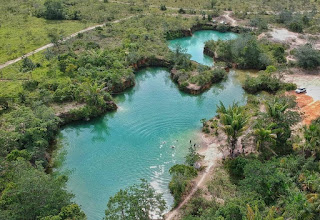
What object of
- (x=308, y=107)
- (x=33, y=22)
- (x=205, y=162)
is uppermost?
(x=33, y=22)

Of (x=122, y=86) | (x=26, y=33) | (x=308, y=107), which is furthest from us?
(x=26, y=33)

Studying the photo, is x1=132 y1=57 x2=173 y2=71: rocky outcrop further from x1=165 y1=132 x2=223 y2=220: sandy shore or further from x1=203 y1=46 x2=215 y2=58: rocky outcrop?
x1=165 y1=132 x2=223 y2=220: sandy shore

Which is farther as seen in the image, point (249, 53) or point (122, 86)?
point (249, 53)

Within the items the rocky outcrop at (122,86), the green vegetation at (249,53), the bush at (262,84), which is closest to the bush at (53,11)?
the rocky outcrop at (122,86)

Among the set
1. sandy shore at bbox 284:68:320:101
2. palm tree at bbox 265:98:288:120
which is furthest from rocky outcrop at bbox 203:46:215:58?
palm tree at bbox 265:98:288:120

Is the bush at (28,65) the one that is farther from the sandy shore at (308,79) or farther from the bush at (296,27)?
the bush at (296,27)

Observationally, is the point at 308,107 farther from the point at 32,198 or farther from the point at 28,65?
the point at 28,65

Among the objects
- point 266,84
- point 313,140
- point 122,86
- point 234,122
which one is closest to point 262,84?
point 266,84
